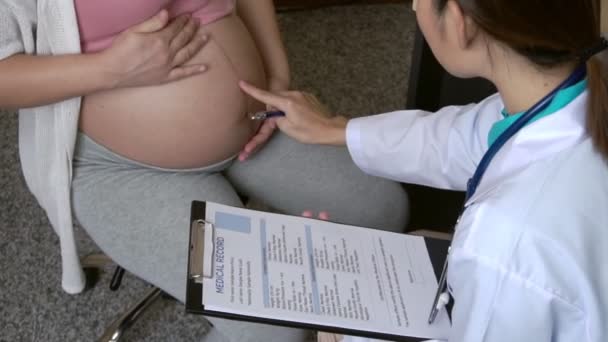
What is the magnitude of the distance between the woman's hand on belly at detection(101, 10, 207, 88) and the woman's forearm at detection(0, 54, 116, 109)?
2 cm

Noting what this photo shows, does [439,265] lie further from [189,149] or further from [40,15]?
[40,15]

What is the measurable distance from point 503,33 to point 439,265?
379mm

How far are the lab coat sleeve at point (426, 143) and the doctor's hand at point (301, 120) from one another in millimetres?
26

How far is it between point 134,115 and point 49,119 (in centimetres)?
13

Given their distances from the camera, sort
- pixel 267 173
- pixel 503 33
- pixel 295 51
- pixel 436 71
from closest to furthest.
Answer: pixel 503 33 < pixel 267 173 < pixel 436 71 < pixel 295 51

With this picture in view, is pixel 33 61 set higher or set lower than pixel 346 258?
higher

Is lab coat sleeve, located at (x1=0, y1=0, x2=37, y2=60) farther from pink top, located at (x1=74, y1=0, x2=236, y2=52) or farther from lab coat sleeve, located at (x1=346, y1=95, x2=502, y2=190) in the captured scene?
lab coat sleeve, located at (x1=346, y1=95, x2=502, y2=190)

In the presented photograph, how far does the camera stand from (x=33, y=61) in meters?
0.95

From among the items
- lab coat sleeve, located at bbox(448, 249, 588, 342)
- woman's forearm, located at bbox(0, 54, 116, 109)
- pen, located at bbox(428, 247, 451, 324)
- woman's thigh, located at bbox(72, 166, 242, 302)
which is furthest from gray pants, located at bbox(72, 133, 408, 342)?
lab coat sleeve, located at bbox(448, 249, 588, 342)

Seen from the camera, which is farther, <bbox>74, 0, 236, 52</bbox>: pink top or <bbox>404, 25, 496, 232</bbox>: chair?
<bbox>404, 25, 496, 232</bbox>: chair

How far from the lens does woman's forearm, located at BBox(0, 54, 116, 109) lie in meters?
0.95

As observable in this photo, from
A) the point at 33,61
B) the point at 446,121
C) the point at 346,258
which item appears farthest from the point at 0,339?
the point at 446,121

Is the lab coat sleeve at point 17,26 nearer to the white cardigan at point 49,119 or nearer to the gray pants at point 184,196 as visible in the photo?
the white cardigan at point 49,119

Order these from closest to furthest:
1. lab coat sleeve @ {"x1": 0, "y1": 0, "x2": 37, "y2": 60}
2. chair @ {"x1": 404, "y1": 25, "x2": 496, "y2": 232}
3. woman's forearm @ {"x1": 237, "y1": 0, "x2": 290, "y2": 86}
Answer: lab coat sleeve @ {"x1": 0, "y1": 0, "x2": 37, "y2": 60}
woman's forearm @ {"x1": 237, "y1": 0, "x2": 290, "y2": 86}
chair @ {"x1": 404, "y1": 25, "x2": 496, "y2": 232}
